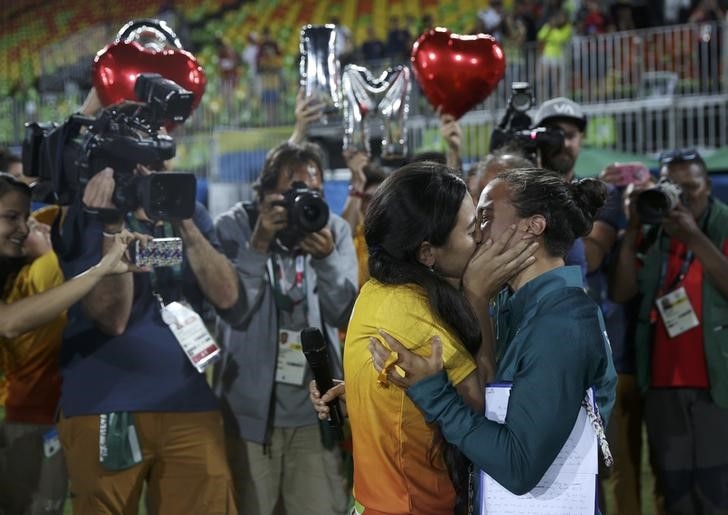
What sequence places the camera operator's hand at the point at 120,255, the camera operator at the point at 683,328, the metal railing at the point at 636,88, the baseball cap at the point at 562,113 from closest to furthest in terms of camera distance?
the camera operator's hand at the point at 120,255, the camera operator at the point at 683,328, the baseball cap at the point at 562,113, the metal railing at the point at 636,88

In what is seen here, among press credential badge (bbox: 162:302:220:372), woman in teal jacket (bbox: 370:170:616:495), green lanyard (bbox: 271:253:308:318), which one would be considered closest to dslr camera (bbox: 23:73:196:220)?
press credential badge (bbox: 162:302:220:372)

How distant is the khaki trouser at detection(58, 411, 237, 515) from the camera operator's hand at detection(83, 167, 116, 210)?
28.0 inches

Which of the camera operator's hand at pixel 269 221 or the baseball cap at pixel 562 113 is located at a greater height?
the baseball cap at pixel 562 113

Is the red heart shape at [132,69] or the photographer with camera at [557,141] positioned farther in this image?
the photographer with camera at [557,141]

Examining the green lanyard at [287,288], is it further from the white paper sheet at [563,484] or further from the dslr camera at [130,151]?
the white paper sheet at [563,484]

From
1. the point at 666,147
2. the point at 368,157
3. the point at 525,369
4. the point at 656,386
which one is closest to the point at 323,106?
the point at 368,157

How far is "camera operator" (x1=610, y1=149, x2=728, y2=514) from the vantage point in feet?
13.1

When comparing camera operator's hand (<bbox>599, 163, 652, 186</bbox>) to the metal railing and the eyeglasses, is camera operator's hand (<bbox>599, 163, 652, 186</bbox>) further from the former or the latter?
the metal railing

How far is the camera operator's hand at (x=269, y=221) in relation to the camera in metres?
3.54

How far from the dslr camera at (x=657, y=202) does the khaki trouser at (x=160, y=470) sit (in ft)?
5.95

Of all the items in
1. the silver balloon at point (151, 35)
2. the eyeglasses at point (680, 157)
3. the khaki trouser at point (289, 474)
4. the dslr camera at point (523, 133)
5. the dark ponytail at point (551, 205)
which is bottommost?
the khaki trouser at point (289, 474)

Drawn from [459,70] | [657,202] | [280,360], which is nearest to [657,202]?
[657,202]

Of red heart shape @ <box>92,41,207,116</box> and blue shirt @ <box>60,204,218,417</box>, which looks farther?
red heart shape @ <box>92,41,207,116</box>

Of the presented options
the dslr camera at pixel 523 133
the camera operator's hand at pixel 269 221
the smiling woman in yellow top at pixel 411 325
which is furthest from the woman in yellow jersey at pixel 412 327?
the dslr camera at pixel 523 133
